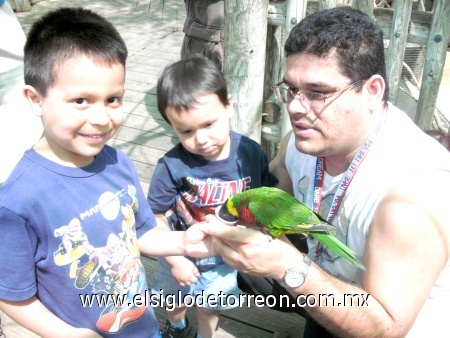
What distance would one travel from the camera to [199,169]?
2012 mm

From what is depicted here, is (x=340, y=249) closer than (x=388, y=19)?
Yes

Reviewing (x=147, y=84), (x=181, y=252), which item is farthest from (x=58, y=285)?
(x=147, y=84)

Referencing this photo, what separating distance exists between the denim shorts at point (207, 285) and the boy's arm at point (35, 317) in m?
0.81

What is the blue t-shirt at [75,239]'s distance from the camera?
4.22ft

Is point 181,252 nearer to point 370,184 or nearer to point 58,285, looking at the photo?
point 58,285

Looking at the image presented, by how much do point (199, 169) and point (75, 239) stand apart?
2.45 feet

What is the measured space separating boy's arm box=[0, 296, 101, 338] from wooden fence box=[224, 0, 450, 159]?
1.79 metres

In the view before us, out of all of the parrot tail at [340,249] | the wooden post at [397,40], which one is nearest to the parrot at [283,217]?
the parrot tail at [340,249]

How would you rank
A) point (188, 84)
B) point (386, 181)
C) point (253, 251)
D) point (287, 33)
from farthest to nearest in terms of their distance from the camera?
point (287, 33) < point (188, 84) < point (386, 181) < point (253, 251)

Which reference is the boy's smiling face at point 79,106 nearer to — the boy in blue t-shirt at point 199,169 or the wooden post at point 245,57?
the boy in blue t-shirt at point 199,169

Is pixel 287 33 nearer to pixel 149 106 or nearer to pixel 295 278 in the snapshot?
pixel 295 278

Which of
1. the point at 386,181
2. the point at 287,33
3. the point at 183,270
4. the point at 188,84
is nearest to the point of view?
the point at 386,181

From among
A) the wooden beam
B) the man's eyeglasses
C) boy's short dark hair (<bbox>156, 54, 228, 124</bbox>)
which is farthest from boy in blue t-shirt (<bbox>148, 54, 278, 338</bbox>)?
the wooden beam

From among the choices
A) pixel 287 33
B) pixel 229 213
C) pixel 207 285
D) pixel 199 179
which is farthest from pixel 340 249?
pixel 287 33
